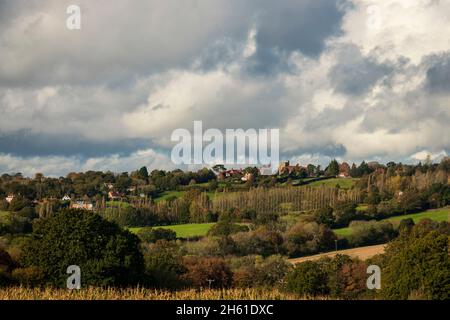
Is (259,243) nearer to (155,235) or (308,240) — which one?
(308,240)

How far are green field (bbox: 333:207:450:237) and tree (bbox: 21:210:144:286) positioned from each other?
97256 millimetres

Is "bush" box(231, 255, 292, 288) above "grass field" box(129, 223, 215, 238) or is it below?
below

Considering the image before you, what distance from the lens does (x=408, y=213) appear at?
183m

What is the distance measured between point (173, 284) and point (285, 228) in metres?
92.3

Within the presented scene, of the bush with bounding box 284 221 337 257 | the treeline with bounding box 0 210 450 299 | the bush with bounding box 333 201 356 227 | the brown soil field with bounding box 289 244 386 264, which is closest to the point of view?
the treeline with bounding box 0 210 450 299

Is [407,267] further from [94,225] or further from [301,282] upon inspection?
[94,225]

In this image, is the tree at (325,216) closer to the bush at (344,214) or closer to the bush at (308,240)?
the bush at (344,214)

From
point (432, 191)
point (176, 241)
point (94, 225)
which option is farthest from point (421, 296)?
point (432, 191)

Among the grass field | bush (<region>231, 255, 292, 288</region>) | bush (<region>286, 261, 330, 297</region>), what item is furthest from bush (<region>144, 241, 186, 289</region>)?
the grass field

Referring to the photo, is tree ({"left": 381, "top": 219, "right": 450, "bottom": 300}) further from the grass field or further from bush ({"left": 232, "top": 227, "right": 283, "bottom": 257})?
the grass field

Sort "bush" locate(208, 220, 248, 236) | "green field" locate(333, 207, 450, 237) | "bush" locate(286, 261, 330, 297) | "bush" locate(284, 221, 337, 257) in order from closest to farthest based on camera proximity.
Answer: "bush" locate(286, 261, 330, 297) < "bush" locate(284, 221, 337, 257) < "bush" locate(208, 220, 248, 236) < "green field" locate(333, 207, 450, 237)

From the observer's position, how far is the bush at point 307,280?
92500 millimetres

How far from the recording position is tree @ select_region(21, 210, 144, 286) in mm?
63781

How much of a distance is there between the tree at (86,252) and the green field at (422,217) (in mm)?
97256
